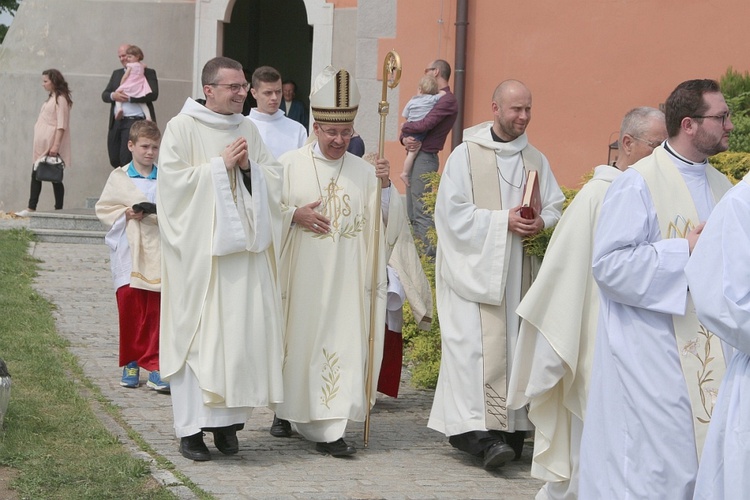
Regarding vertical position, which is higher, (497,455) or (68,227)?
(68,227)

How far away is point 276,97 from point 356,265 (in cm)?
218

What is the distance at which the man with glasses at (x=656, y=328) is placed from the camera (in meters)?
4.89

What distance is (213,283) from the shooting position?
7.03 m

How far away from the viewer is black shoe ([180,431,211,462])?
272 inches

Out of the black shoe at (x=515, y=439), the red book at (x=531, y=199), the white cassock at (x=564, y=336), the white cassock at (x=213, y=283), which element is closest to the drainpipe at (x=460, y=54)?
the red book at (x=531, y=199)

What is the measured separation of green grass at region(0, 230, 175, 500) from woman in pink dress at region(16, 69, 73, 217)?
6.30 m

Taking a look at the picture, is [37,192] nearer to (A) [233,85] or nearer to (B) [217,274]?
(A) [233,85]

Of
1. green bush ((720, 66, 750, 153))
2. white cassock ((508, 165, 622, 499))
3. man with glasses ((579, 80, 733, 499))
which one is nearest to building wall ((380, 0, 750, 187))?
green bush ((720, 66, 750, 153))

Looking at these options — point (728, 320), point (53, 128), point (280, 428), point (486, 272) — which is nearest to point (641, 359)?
point (728, 320)

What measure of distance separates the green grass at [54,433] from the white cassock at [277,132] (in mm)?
2093

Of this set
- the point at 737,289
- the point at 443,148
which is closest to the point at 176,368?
the point at 737,289

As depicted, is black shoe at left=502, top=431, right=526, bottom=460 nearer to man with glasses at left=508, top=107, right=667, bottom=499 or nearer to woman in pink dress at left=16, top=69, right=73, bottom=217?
man with glasses at left=508, top=107, right=667, bottom=499

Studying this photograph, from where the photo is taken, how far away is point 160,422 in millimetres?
7844

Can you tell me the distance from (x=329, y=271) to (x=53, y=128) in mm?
10226
